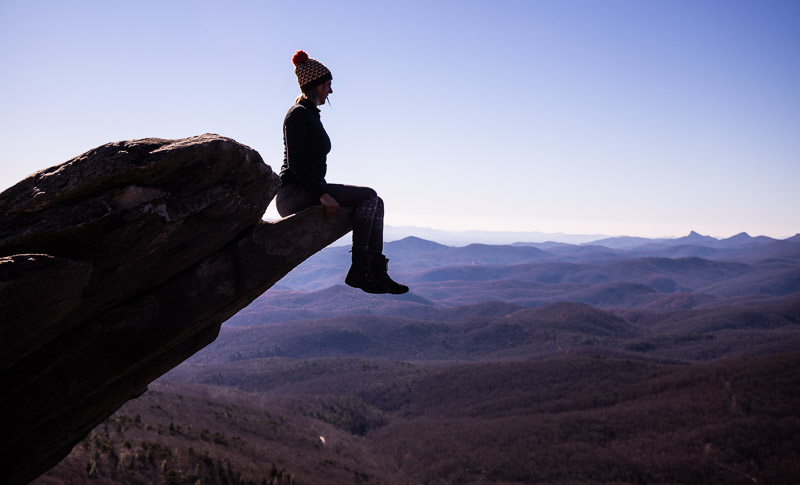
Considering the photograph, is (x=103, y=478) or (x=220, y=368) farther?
(x=220, y=368)

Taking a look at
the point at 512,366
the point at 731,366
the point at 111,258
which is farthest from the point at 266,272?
the point at 512,366

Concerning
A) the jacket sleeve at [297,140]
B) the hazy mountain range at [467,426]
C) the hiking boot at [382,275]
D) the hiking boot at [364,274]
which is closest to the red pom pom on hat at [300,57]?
the jacket sleeve at [297,140]

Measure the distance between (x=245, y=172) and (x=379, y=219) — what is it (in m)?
2.68

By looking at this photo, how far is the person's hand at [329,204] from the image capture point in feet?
27.0

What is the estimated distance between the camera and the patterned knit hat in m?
8.05

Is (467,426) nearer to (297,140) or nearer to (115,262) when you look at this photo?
(297,140)

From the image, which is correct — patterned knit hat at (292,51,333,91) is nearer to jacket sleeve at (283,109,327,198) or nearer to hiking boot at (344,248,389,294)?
jacket sleeve at (283,109,327,198)

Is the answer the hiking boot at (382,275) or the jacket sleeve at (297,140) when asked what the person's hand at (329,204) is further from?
the hiking boot at (382,275)

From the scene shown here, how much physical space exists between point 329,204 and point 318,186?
0.37m

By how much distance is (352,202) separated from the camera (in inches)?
344

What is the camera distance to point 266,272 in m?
8.08

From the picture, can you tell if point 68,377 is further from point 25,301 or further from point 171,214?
point 171,214

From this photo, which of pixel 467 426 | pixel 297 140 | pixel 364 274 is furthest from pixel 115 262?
pixel 467 426

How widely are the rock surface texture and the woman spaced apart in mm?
433
